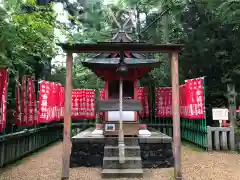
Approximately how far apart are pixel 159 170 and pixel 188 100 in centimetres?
469

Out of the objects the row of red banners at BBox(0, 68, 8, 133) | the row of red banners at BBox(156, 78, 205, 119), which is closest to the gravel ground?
the row of red banners at BBox(0, 68, 8, 133)

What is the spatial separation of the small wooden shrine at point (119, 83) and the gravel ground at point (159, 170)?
1991mm

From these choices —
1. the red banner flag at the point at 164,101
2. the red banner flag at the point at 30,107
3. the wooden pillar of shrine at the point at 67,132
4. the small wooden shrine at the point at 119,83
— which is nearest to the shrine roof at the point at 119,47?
the wooden pillar of shrine at the point at 67,132

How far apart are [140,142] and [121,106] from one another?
146 centimetres

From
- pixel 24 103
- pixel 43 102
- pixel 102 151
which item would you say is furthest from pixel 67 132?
pixel 43 102

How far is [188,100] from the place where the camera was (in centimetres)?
1154

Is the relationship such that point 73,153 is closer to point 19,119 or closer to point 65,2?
point 19,119

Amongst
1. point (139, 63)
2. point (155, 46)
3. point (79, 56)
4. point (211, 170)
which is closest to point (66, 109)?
point (155, 46)

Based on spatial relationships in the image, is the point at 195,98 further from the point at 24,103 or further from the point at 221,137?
the point at 24,103

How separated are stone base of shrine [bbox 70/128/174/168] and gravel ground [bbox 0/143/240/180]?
1.41ft

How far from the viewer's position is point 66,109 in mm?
6539

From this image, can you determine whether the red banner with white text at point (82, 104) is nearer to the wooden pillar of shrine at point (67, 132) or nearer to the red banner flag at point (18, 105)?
the red banner flag at point (18, 105)

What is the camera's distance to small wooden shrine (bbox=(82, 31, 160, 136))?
8945 mm

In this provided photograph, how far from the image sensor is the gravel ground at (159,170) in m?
6.91
